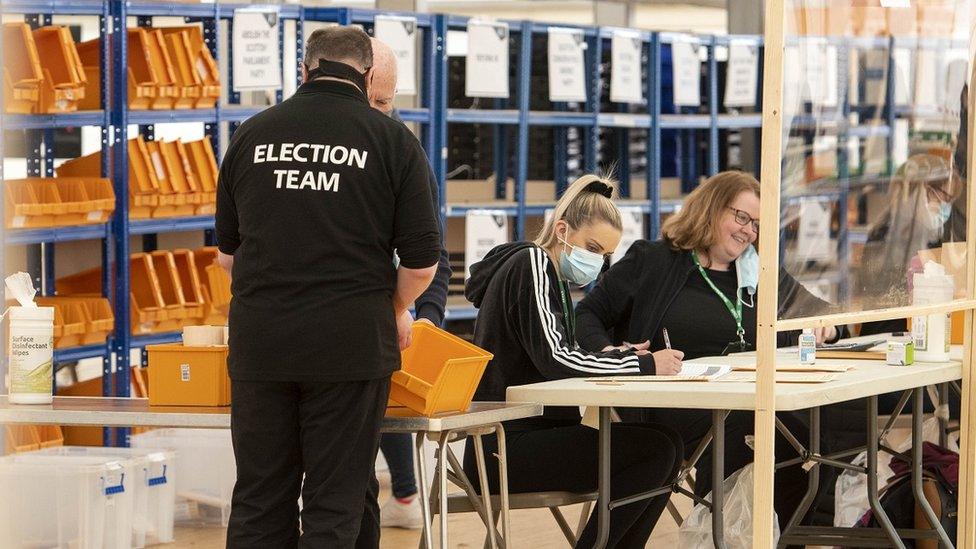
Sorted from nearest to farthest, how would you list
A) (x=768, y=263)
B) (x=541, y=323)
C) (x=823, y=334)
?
(x=768, y=263), (x=541, y=323), (x=823, y=334)

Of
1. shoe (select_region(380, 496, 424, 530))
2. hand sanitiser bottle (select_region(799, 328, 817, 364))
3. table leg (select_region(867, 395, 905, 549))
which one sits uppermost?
hand sanitiser bottle (select_region(799, 328, 817, 364))

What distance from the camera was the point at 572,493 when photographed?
3.65m

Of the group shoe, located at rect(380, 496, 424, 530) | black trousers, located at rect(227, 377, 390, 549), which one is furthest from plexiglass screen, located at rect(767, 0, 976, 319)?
shoe, located at rect(380, 496, 424, 530)

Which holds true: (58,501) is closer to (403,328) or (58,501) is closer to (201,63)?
(201,63)

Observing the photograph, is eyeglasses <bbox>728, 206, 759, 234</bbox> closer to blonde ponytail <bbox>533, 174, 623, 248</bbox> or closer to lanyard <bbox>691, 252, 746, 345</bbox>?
lanyard <bbox>691, 252, 746, 345</bbox>

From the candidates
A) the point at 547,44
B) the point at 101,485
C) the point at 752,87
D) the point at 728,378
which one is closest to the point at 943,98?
the point at 728,378

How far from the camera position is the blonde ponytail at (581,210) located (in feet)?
12.8

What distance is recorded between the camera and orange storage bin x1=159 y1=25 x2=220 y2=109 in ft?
18.7

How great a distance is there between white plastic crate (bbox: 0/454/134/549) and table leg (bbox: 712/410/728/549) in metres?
2.22

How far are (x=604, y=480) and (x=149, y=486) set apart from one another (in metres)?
2.19

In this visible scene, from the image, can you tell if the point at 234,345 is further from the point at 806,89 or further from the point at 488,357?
the point at 806,89

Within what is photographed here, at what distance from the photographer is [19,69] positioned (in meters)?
5.16

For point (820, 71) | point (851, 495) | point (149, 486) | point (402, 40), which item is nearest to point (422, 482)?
point (820, 71)

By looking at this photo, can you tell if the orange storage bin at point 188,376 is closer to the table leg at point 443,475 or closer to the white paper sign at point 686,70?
the table leg at point 443,475
